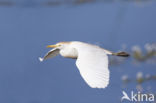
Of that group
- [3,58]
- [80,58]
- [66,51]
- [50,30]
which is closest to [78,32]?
[50,30]

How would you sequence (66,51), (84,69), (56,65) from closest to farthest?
(84,69) < (66,51) < (56,65)

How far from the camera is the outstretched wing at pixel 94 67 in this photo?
134 centimetres

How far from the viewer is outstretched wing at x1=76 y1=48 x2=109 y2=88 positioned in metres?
1.34

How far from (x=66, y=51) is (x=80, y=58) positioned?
0.78 ft

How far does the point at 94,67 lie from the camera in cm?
143

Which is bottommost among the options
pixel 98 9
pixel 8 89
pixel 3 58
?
pixel 8 89

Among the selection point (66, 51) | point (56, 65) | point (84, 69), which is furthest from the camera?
point (56, 65)

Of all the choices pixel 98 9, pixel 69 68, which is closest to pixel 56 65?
pixel 69 68

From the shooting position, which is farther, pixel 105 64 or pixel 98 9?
pixel 98 9

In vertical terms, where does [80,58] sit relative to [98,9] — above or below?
below

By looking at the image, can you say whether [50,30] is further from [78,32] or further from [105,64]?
[105,64]

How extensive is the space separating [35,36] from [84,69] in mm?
1015

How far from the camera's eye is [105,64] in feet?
4.75

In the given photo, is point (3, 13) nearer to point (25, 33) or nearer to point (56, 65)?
point (25, 33)
